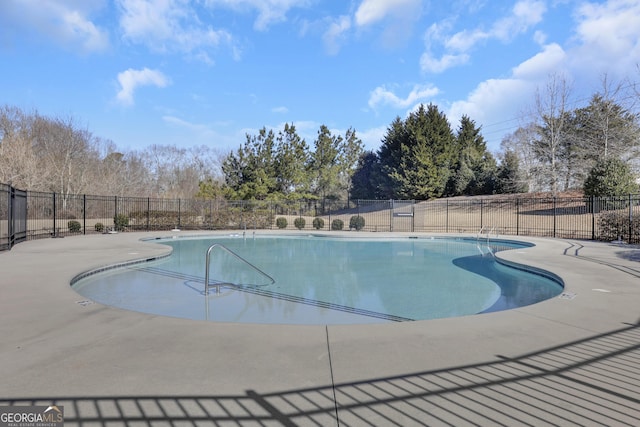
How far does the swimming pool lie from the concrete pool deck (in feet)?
4.97

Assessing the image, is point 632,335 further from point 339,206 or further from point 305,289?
point 339,206

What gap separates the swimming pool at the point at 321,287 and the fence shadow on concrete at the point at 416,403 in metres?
2.80

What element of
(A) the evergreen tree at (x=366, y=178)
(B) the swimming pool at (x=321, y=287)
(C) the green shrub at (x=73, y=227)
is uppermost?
(A) the evergreen tree at (x=366, y=178)

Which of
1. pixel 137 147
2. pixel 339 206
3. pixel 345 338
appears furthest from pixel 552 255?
pixel 137 147

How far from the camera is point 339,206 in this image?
37.8 meters

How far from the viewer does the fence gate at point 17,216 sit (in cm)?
1094

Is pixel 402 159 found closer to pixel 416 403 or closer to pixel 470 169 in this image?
pixel 470 169

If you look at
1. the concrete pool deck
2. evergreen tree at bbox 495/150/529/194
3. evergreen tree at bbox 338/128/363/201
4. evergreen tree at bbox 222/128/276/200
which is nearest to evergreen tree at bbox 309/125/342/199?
evergreen tree at bbox 338/128/363/201

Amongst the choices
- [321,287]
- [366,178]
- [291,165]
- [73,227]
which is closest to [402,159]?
[366,178]

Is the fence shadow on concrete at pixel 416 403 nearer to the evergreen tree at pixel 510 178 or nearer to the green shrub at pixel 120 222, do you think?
the green shrub at pixel 120 222

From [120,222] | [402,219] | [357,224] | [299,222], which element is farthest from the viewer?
[402,219]

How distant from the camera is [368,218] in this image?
99.2ft

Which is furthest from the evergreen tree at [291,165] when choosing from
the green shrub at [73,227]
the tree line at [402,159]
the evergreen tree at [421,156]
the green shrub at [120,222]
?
the green shrub at [73,227]

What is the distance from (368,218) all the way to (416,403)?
28.1 m
